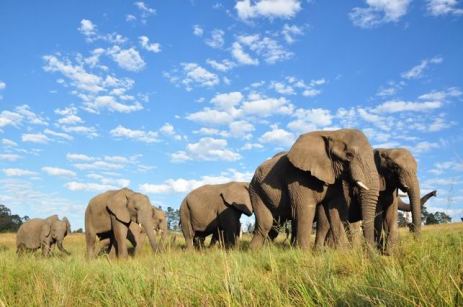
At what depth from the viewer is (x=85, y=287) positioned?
19.1 ft

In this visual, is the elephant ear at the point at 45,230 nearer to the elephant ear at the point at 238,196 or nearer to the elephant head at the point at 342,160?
the elephant ear at the point at 238,196

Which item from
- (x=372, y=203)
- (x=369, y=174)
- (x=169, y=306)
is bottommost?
(x=169, y=306)

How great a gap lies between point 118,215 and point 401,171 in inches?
372

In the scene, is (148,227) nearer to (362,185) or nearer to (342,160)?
(342,160)

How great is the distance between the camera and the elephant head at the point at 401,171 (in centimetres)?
1050

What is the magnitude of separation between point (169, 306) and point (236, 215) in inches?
477

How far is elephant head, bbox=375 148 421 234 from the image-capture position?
34.5 feet

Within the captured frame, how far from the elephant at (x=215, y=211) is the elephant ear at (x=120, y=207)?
2.89 meters

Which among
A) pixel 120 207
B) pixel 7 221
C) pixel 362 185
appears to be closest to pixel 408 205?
pixel 362 185

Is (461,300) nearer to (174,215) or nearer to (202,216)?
(202,216)

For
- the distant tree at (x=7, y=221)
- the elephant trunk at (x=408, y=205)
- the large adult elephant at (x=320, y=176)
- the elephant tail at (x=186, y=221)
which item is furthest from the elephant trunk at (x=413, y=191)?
the distant tree at (x=7, y=221)

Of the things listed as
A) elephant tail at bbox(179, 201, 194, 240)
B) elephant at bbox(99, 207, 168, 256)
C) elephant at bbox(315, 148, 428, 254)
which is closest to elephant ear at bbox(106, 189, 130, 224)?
elephant at bbox(99, 207, 168, 256)

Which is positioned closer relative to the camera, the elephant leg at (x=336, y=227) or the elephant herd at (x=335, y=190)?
the elephant leg at (x=336, y=227)

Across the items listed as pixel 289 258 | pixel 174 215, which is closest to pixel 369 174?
pixel 289 258
